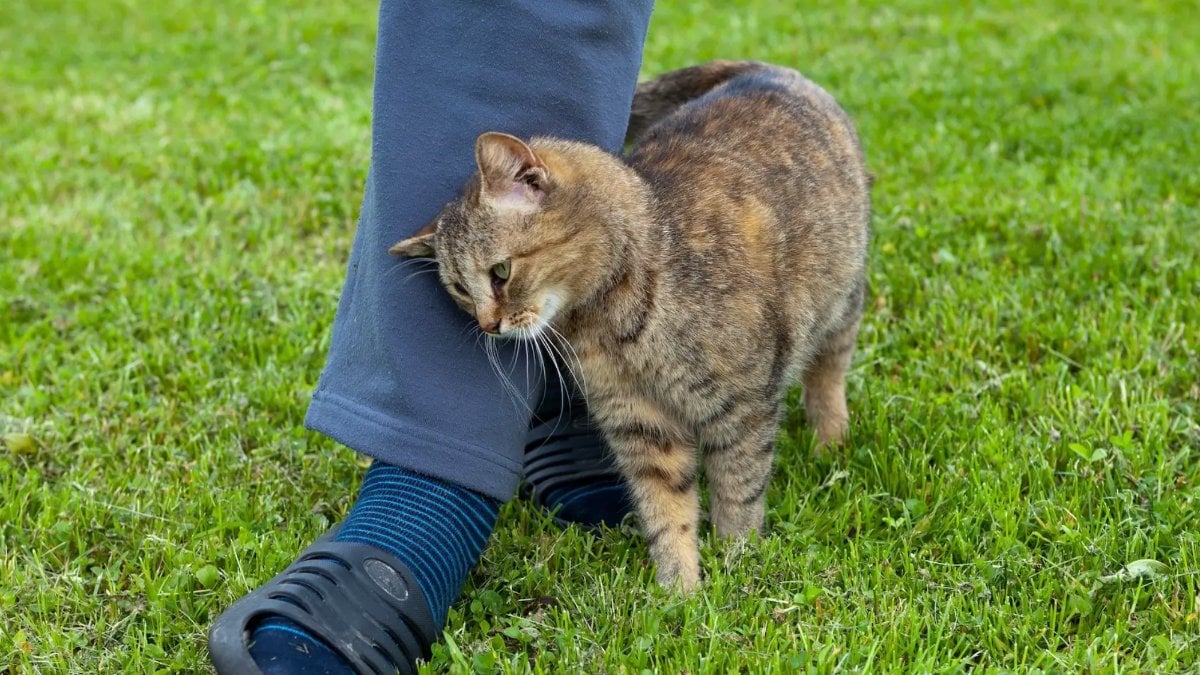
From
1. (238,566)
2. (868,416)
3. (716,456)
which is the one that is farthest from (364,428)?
(868,416)

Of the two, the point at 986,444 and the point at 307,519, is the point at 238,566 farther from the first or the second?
the point at 986,444

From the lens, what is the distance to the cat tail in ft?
11.2

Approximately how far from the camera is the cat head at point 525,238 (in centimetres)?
238

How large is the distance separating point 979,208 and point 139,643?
333 cm

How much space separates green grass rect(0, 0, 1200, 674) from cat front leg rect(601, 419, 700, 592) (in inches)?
2.7

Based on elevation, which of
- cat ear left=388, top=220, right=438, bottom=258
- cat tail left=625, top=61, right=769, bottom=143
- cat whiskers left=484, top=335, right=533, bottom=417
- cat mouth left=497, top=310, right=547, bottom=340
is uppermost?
cat tail left=625, top=61, right=769, bottom=143

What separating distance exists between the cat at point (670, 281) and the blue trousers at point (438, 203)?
0.29ft

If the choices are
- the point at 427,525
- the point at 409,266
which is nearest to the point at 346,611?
the point at 427,525

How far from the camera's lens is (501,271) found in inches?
95.7

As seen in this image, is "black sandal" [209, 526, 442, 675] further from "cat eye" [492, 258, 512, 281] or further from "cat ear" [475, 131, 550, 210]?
"cat ear" [475, 131, 550, 210]

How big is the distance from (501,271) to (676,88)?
1.26 metres

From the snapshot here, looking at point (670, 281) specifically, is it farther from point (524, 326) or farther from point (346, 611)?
point (346, 611)

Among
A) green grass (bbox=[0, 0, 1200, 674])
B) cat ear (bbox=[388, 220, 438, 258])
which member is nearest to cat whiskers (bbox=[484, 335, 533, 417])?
cat ear (bbox=[388, 220, 438, 258])

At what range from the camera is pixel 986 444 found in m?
2.81
